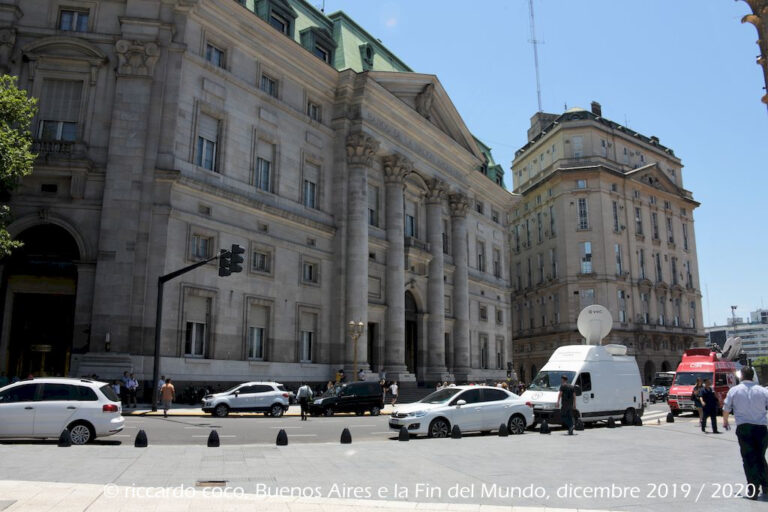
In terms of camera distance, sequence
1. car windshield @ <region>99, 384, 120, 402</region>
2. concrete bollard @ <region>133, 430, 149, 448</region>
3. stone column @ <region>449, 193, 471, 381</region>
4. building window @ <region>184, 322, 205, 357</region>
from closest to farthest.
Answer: concrete bollard @ <region>133, 430, 149, 448</region> → car windshield @ <region>99, 384, 120, 402</region> → building window @ <region>184, 322, 205, 357</region> → stone column @ <region>449, 193, 471, 381</region>

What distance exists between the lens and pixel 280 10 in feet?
118

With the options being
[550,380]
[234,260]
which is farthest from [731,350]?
[234,260]

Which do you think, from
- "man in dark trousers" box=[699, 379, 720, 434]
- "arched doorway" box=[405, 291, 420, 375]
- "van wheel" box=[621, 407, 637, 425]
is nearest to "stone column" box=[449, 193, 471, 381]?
"arched doorway" box=[405, 291, 420, 375]

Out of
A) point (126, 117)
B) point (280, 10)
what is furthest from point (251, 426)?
point (280, 10)

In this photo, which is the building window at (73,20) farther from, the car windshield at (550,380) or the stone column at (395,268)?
the car windshield at (550,380)

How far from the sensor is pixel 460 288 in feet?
163

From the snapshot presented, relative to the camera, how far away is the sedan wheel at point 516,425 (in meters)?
18.8

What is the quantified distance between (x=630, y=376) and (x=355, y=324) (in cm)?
1566

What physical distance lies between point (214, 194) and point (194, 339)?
7361 millimetres

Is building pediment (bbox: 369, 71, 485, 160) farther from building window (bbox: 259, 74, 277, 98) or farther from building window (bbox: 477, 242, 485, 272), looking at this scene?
building window (bbox: 477, 242, 485, 272)

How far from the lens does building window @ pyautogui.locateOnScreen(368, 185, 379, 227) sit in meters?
41.8

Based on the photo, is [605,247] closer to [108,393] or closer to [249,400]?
[249,400]

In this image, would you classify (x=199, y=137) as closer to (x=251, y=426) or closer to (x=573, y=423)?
(x=251, y=426)

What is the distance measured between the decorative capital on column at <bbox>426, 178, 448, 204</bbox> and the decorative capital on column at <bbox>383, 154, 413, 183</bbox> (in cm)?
480
